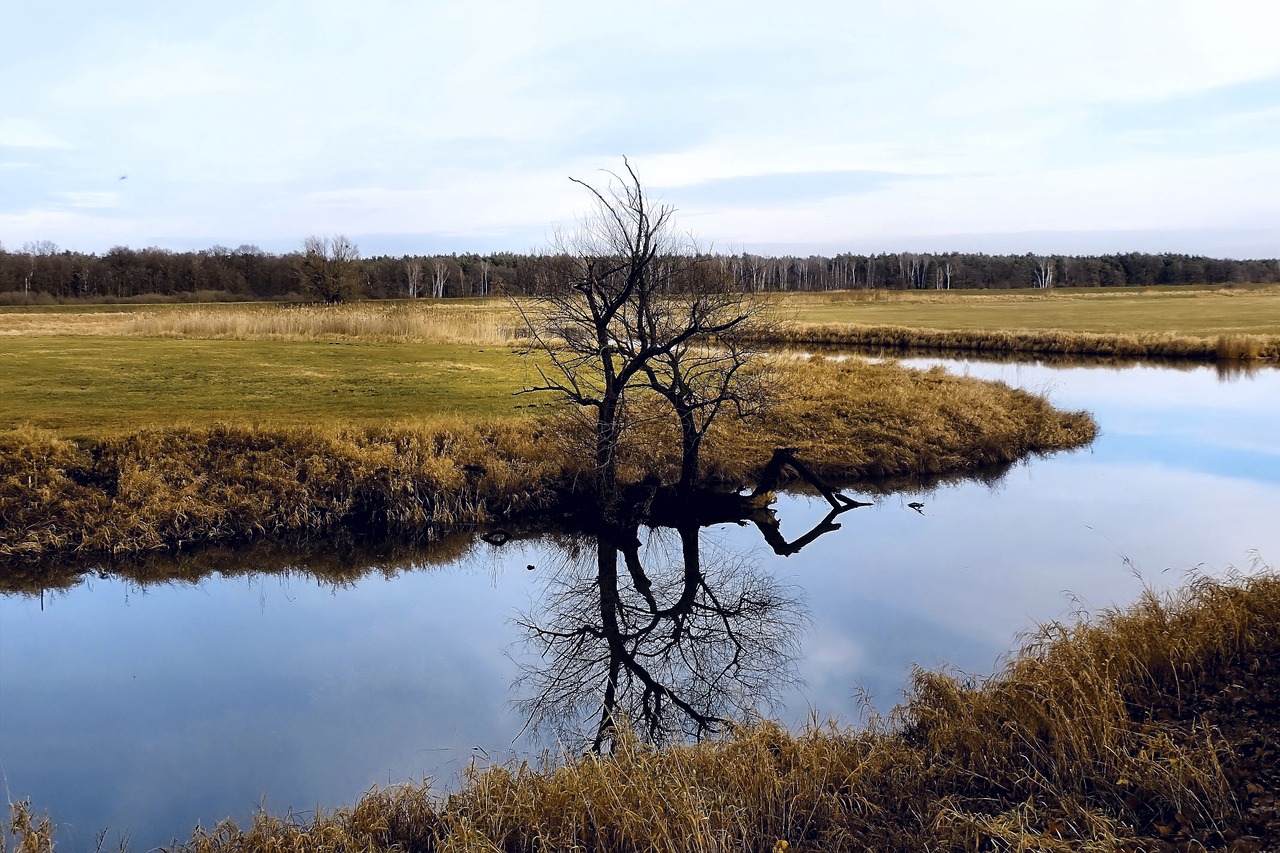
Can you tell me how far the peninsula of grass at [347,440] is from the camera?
13.5 metres

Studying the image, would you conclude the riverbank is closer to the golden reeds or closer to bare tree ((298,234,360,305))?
the golden reeds

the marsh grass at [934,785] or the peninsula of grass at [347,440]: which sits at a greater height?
the peninsula of grass at [347,440]

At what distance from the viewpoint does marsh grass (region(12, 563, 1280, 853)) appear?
18.9ft

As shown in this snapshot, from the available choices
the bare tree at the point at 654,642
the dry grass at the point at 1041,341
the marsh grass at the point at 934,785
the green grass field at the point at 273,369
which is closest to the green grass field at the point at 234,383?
the green grass field at the point at 273,369

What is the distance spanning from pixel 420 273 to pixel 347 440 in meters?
87.5

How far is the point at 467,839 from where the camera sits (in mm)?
5742

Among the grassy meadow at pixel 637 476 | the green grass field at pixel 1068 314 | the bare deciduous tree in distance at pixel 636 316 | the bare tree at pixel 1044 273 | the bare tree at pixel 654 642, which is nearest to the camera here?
the grassy meadow at pixel 637 476

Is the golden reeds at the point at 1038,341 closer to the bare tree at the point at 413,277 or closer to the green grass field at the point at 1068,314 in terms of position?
the green grass field at the point at 1068,314

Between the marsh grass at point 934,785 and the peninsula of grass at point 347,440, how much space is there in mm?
7725

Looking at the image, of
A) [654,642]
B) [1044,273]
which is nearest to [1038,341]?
A: [654,642]

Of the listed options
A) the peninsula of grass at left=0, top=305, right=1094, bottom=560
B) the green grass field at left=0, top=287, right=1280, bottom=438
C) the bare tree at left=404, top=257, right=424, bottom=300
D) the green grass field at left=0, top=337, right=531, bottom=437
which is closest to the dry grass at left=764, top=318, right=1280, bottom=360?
the green grass field at left=0, top=287, right=1280, bottom=438

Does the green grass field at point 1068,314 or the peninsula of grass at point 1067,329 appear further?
the green grass field at point 1068,314

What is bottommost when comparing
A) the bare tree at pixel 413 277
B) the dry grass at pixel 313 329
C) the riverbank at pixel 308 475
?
the riverbank at pixel 308 475

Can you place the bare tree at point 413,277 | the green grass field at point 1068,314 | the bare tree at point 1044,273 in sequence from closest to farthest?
the green grass field at point 1068,314
the bare tree at point 413,277
the bare tree at point 1044,273
